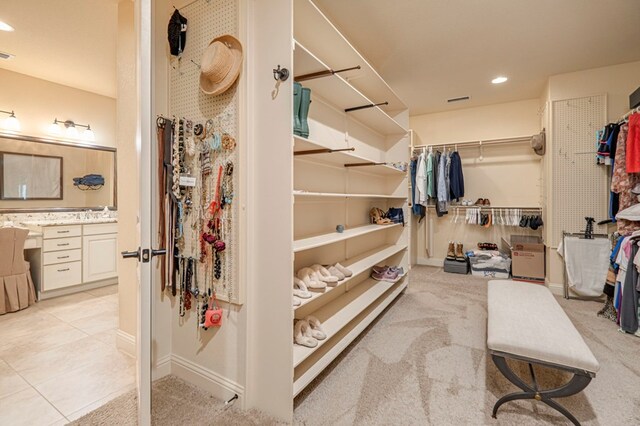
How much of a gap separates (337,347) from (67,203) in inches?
169

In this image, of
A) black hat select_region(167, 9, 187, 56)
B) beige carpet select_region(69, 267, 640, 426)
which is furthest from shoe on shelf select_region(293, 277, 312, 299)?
black hat select_region(167, 9, 187, 56)

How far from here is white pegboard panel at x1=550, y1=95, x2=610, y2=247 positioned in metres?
3.53

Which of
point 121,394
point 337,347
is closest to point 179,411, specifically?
point 121,394

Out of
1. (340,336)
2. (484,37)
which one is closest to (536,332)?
(340,336)

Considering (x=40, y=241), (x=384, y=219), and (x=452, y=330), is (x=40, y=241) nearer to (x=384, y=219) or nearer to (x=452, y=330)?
(x=384, y=219)

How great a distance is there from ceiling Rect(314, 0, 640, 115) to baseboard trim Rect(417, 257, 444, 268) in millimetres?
2905

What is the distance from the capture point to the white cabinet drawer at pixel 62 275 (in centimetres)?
351

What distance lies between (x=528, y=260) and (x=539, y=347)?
3.24 metres

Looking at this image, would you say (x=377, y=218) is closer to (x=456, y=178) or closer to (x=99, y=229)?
(x=456, y=178)

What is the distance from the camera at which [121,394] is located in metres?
1.84

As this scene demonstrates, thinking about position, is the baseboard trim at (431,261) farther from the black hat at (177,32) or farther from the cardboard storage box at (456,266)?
the black hat at (177,32)

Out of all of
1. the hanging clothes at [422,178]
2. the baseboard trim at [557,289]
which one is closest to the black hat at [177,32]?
the hanging clothes at [422,178]

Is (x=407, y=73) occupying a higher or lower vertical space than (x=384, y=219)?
higher

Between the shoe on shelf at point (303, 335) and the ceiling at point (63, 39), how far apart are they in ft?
9.47
